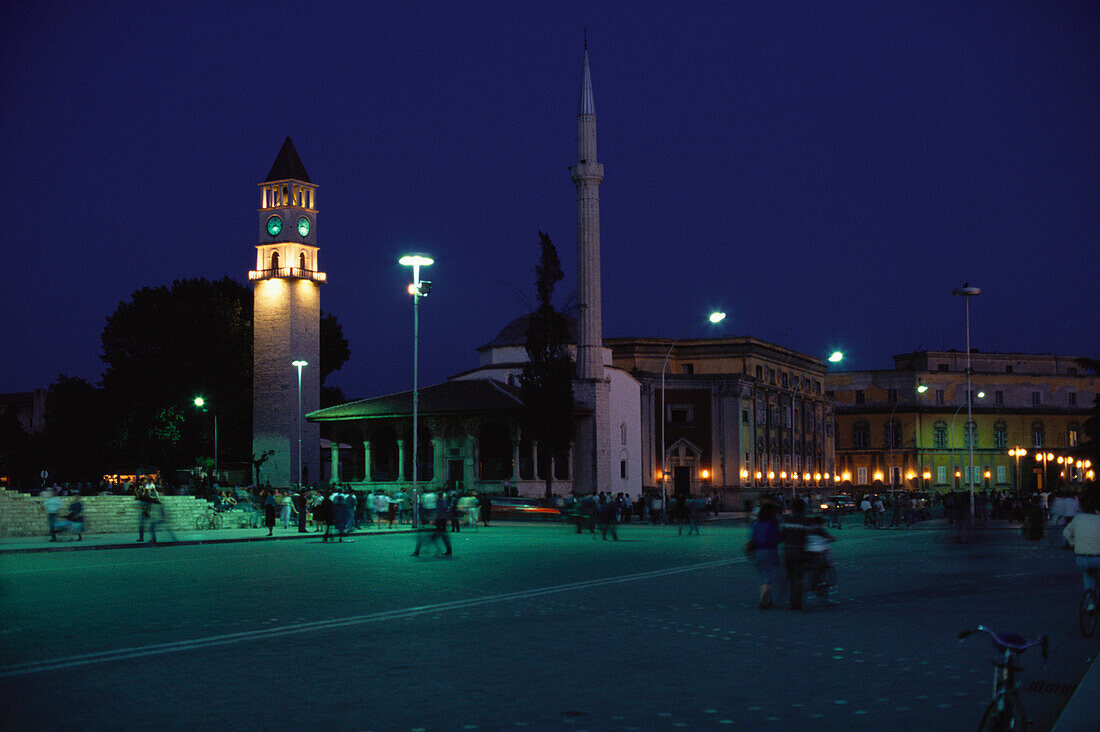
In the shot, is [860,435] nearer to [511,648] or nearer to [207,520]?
[207,520]

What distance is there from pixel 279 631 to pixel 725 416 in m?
71.3

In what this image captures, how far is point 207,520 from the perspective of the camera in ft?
140

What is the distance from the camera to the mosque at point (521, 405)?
67.1m

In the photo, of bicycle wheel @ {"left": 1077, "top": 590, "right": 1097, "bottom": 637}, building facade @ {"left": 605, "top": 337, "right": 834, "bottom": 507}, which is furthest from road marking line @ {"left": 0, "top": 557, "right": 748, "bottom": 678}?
building facade @ {"left": 605, "top": 337, "right": 834, "bottom": 507}

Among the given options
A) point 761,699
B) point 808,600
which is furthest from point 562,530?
point 761,699

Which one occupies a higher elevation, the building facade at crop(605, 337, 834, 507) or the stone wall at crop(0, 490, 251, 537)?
the building facade at crop(605, 337, 834, 507)

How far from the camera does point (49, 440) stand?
8050 centimetres

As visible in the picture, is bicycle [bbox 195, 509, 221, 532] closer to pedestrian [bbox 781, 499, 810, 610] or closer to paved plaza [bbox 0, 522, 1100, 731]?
paved plaza [bbox 0, 522, 1100, 731]

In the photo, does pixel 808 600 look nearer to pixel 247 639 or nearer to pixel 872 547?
pixel 247 639

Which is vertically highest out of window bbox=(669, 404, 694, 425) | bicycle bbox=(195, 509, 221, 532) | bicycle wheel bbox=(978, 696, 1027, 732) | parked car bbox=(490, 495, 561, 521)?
window bbox=(669, 404, 694, 425)

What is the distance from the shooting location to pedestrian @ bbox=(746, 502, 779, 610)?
1622 centimetres

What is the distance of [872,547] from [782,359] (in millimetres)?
65107

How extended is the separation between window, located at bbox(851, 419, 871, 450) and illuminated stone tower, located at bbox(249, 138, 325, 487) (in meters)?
57.3

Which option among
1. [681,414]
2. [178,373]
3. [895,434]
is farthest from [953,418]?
[178,373]
